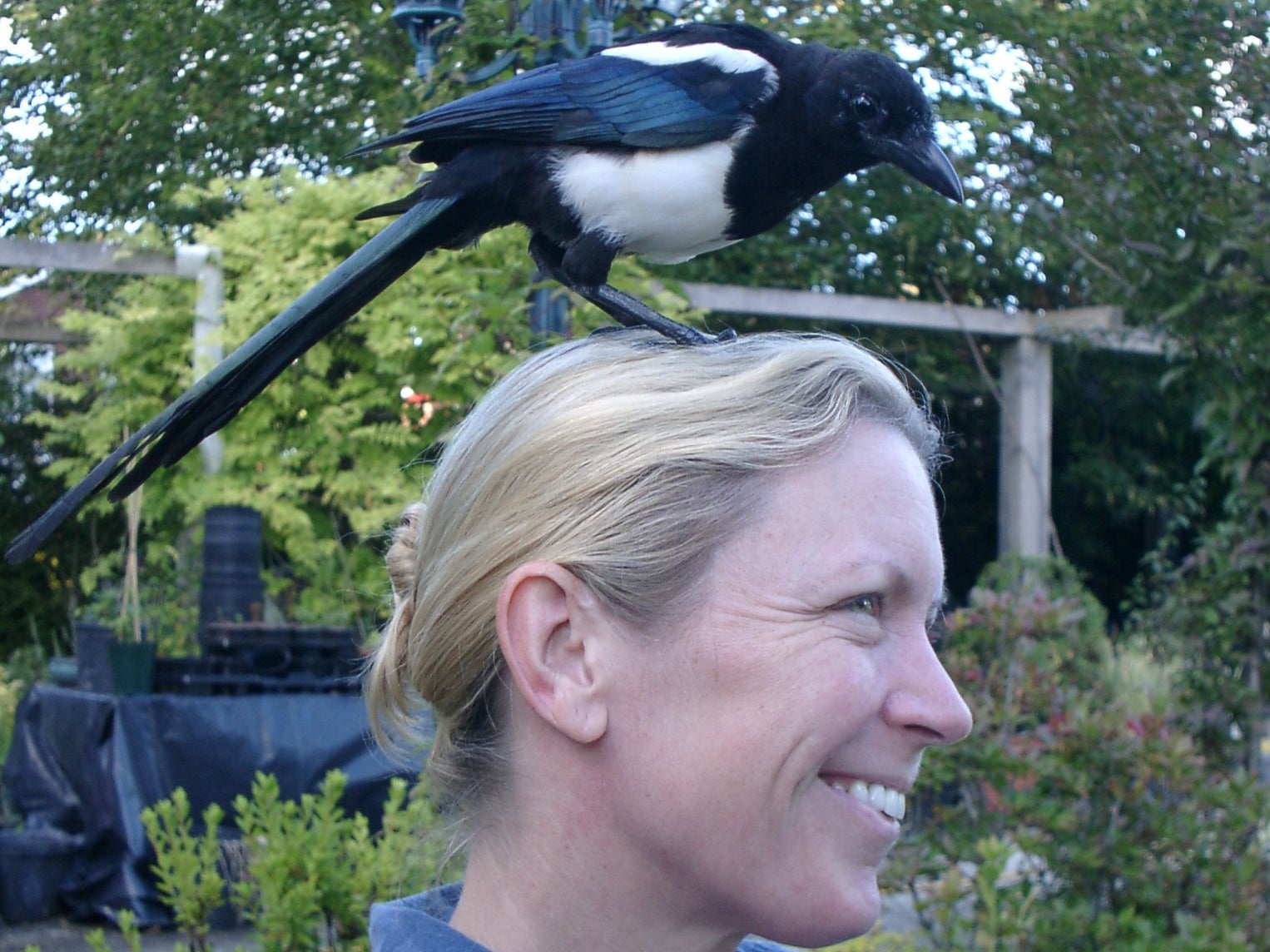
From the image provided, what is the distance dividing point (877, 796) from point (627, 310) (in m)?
0.52

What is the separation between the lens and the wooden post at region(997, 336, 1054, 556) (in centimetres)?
901

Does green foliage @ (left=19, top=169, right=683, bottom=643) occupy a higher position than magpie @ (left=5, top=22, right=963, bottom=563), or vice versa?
magpie @ (left=5, top=22, right=963, bottom=563)

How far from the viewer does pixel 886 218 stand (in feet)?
30.2

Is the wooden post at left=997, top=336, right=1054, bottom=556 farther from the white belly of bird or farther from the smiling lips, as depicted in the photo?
the smiling lips

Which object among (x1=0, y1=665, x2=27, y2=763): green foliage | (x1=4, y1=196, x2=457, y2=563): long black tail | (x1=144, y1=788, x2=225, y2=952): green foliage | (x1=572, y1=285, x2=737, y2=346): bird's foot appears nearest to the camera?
(x1=4, y1=196, x2=457, y2=563): long black tail

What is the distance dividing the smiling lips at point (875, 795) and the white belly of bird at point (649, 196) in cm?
55

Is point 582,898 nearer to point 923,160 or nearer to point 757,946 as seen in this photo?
point 757,946

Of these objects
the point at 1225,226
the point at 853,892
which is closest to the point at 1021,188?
the point at 1225,226

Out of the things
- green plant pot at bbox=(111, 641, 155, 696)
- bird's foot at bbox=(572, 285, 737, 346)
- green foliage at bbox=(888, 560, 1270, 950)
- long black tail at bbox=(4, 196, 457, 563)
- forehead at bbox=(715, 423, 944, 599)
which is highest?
long black tail at bbox=(4, 196, 457, 563)

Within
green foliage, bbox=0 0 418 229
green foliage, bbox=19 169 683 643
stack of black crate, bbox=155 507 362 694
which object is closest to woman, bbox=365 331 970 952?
stack of black crate, bbox=155 507 362 694

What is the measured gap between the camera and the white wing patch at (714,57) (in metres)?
1.42

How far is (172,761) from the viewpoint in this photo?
4.99m

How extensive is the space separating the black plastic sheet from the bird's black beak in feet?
13.6

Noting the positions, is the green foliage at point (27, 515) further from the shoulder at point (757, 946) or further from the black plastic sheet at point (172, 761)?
the shoulder at point (757, 946)
